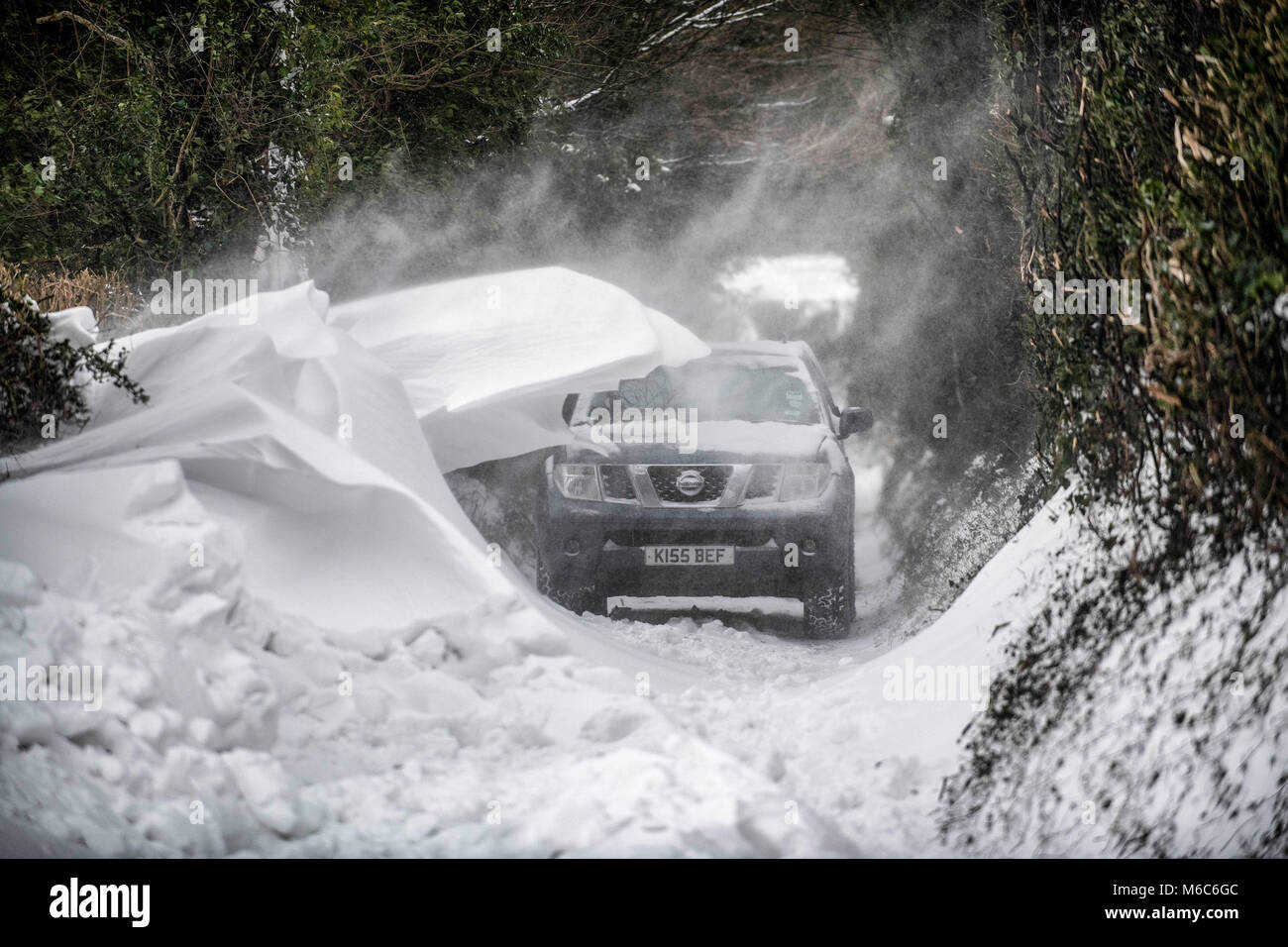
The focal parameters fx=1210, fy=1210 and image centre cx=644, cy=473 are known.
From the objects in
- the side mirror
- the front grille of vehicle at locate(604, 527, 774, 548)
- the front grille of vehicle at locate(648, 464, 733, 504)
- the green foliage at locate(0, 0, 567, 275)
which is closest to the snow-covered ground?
the front grille of vehicle at locate(604, 527, 774, 548)

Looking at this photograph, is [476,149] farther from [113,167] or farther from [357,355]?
[357,355]

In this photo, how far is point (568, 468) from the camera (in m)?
7.05

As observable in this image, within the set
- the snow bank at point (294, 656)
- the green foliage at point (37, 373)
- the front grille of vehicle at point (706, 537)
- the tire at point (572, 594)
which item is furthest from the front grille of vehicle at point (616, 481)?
the green foliage at point (37, 373)

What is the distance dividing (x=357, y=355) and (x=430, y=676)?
227 cm

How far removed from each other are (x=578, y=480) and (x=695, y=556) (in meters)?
0.82

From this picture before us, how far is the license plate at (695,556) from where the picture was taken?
6.76 metres

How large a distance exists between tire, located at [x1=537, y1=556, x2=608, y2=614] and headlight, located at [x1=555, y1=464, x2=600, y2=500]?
435 millimetres

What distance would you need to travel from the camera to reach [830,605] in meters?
7.11

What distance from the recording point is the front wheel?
697 cm

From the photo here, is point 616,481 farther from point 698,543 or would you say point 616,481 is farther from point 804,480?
point 804,480

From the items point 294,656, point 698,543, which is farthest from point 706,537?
point 294,656

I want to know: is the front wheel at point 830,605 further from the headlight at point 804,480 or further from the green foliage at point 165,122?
the green foliage at point 165,122

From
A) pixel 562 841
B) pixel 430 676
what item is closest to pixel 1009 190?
pixel 430 676

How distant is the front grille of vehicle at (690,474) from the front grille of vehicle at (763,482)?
138mm
